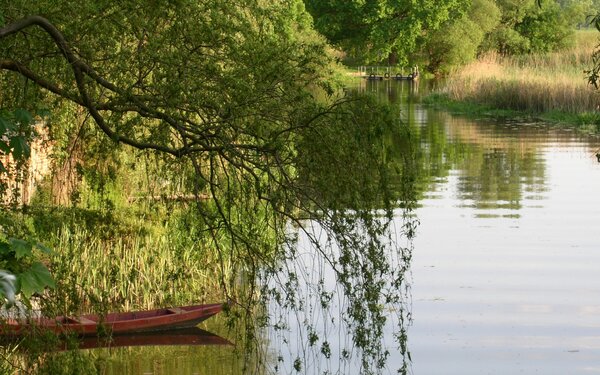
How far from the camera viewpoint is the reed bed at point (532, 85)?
45034mm

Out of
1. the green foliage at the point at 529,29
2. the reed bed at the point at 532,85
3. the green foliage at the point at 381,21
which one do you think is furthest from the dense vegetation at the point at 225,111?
the green foliage at the point at 529,29

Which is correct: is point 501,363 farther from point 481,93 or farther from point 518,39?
point 518,39

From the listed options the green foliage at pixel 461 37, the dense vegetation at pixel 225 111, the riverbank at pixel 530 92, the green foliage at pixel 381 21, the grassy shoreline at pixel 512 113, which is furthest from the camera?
the green foliage at pixel 381 21

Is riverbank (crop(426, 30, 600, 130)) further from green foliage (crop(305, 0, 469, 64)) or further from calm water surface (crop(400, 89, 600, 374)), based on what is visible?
green foliage (crop(305, 0, 469, 64))

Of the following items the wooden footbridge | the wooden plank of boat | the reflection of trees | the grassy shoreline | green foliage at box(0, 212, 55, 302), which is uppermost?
the wooden footbridge

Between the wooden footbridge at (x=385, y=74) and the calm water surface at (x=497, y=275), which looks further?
the wooden footbridge at (x=385, y=74)

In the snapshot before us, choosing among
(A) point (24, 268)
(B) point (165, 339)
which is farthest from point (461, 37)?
(A) point (24, 268)

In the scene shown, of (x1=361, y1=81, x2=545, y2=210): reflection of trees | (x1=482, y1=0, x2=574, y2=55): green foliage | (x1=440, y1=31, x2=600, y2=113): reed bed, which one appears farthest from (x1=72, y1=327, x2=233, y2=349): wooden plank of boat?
(x1=482, y1=0, x2=574, y2=55): green foliage

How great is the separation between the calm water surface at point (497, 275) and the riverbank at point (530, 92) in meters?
9.54

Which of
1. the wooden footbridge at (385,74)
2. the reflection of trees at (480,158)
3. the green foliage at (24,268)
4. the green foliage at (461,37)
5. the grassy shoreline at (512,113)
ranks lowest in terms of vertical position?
the reflection of trees at (480,158)

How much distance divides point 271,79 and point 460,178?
22519 millimetres

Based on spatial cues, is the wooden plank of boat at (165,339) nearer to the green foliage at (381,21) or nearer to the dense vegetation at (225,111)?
the dense vegetation at (225,111)

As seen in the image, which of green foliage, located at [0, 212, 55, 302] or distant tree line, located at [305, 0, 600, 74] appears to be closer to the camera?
green foliage, located at [0, 212, 55, 302]

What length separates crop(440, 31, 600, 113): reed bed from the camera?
45034 millimetres
